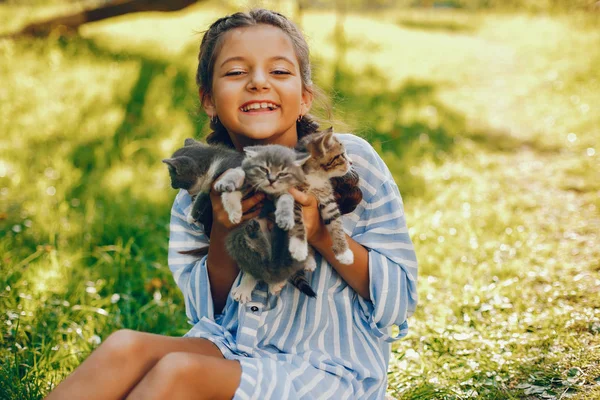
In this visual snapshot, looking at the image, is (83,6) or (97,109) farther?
(83,6)

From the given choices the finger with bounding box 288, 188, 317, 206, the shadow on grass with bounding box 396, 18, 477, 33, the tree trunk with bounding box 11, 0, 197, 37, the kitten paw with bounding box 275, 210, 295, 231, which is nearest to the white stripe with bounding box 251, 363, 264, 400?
the kitten paw with bounding box 275, 210, 295, 231

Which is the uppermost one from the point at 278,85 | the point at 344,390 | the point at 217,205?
the point at 278,85

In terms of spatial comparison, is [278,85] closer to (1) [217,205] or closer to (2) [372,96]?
(1) [217,205]

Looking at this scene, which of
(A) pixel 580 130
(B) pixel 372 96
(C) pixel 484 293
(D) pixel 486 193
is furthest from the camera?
(B) pixel 372 96

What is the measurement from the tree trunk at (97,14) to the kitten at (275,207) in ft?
26.6

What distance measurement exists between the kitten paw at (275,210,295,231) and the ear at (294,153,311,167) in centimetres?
22

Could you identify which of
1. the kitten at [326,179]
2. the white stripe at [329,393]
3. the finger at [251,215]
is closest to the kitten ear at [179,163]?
the finger at [251,215]

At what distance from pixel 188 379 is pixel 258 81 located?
50.2 inches

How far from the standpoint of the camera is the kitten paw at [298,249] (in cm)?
215

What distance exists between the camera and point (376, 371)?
2.38 meters

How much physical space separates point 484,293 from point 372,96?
595 centimetres

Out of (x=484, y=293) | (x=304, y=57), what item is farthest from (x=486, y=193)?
(x=304, y=57)

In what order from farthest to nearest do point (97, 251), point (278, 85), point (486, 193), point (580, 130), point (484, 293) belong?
point (580, 130) < point (486, 193) < point (97, 251) < point (484, 293) < point (278, 85)

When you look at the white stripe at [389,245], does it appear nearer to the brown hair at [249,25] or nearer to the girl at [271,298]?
the girl at [271,298]
